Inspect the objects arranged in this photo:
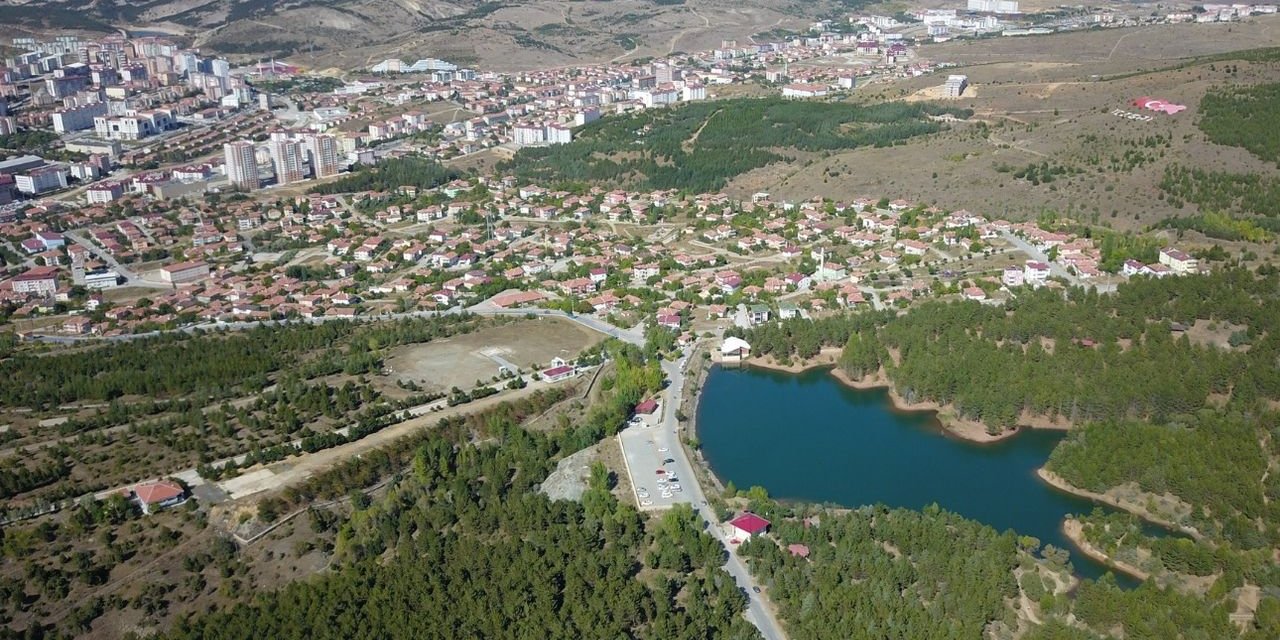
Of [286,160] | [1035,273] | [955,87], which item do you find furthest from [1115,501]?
[286,160]

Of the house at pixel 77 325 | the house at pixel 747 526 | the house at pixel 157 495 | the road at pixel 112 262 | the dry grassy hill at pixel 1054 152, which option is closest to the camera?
the house at pixel 747 526

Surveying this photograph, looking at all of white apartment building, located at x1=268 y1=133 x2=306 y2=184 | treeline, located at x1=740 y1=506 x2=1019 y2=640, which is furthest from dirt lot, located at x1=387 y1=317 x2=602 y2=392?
white apartment building, located at x1=268 y1=133 x2=306 y2=184

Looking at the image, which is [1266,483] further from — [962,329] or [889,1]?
[889,1]

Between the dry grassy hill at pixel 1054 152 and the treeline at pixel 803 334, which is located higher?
the dry grassy hill at pixel 1054 152

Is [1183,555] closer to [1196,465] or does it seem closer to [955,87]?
[1196,465]

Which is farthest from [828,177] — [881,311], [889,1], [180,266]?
[889,1]

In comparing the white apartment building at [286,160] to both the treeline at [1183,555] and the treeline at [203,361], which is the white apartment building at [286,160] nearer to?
the treeline at [203,361]

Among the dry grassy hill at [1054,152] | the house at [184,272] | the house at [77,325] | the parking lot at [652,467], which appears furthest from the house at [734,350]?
the house at [184,272]
